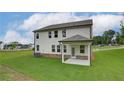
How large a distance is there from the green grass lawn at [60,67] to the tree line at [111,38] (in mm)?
478

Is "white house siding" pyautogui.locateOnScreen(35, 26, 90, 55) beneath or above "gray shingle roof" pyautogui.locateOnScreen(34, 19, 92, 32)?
Result: beneath

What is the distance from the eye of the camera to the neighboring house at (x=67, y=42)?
355 inches

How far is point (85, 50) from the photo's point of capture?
9.17 metres

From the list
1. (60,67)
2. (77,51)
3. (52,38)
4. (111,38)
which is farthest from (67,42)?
(111,38)

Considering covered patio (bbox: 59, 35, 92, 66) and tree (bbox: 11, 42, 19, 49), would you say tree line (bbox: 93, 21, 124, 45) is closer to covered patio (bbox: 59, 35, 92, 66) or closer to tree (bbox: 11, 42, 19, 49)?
covered patio (bbox: 59, 35, 92, 66)

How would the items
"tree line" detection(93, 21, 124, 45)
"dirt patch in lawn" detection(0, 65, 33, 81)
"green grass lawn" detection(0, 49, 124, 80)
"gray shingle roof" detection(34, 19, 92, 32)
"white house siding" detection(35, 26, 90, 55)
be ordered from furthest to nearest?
1. "white house siding" detection(35, 26, 90, 55)
2. "gray shingle roof" detection(34, 19, 92, 32)
3. "tree line" detection(93, 21, 124, 45)
4. "green grass lawn" detection(0, 49, 124, 80)
5. "dirt patch in lawn" detection(0, 65, 33, 81)

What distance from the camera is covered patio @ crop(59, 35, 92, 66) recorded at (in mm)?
8938

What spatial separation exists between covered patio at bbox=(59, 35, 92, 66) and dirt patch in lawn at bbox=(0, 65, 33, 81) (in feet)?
8.10

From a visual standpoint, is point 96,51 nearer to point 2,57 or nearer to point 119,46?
point 119,46

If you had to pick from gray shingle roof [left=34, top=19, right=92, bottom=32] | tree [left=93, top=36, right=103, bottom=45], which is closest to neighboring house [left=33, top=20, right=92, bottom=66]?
gray shingle roof [left=34, top=19, right=92, bottom=32]
